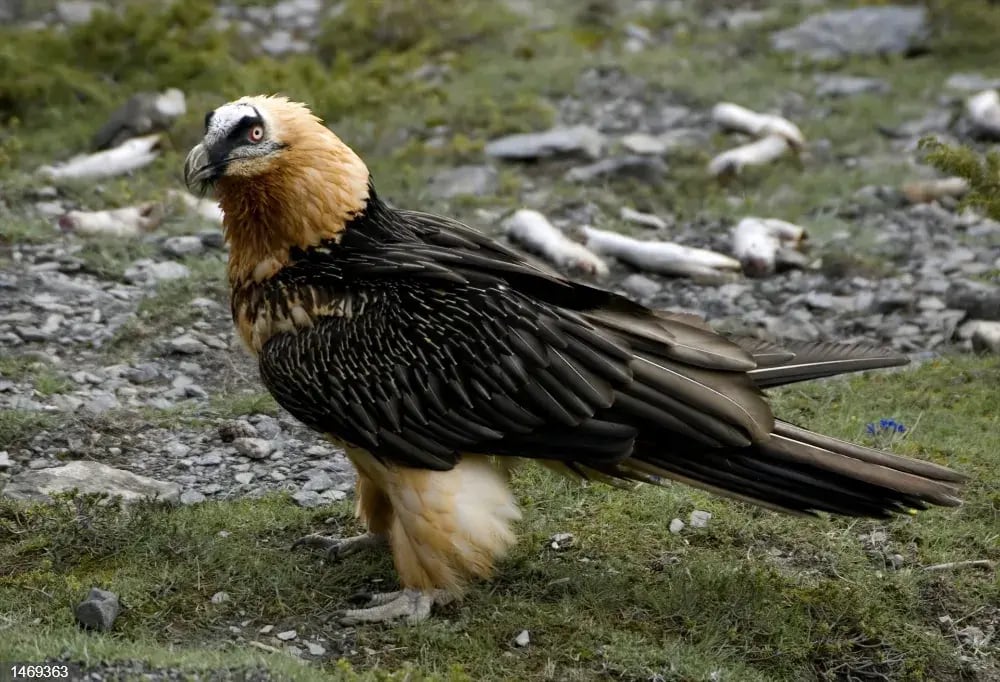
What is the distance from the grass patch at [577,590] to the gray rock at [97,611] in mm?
81

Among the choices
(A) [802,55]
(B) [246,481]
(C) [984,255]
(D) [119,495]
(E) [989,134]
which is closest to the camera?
(D) [119,495]

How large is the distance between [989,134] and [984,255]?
266 cm

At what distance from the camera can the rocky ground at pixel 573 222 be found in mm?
7512

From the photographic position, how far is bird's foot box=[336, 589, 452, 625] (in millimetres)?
5918

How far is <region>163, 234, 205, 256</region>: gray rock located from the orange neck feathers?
12.3 feet

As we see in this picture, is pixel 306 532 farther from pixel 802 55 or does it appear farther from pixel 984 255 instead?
pixel 802 55

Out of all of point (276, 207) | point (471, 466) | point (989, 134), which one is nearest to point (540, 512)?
point (471, 466)

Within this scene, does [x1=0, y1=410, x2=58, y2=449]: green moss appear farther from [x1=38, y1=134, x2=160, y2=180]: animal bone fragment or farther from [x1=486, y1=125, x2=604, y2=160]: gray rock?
[x1=486, y1=125, x2=604, y2=160]: gray rock

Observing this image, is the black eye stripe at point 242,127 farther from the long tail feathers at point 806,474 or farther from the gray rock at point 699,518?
the gray rock at point 699,518

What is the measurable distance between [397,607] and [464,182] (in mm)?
6292

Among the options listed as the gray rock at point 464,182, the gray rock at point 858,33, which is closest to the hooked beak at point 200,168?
the gray rock at point 464,182

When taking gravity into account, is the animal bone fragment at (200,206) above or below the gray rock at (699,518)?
above

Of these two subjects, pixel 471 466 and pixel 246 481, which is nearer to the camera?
pixel 471 466

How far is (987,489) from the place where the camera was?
7.02 meters
